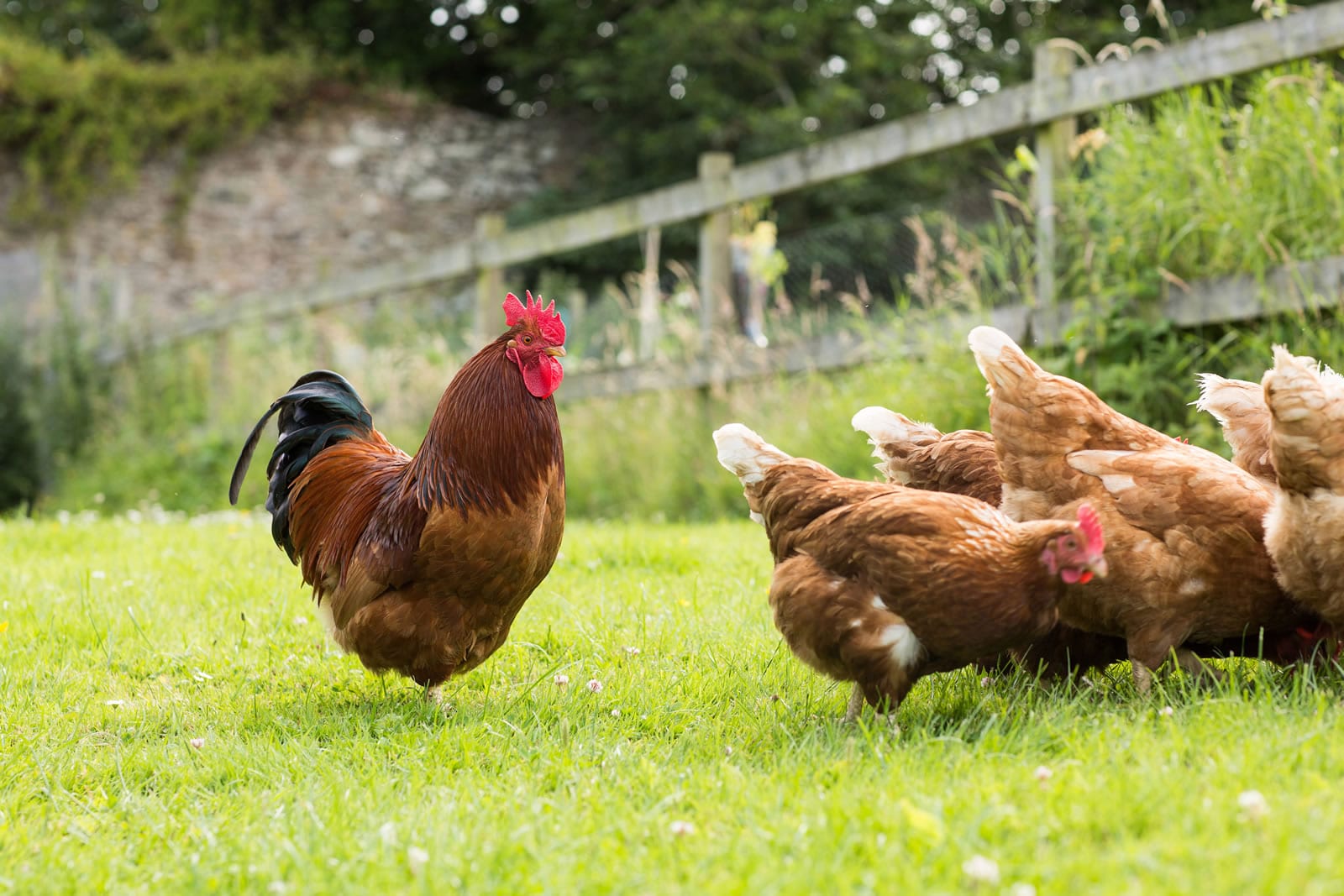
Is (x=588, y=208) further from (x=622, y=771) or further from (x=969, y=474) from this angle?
(x=622, y=771)

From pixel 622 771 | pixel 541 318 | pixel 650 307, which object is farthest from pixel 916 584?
pixel 650 307

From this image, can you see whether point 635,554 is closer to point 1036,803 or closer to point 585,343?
point 1036,803

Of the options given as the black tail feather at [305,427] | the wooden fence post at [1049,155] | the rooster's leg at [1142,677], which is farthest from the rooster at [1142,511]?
the wooden fence post at [1049,155]

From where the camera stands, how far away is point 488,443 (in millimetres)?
3531

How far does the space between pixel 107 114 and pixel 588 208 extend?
7415mm

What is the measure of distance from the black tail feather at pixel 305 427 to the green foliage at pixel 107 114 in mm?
16119

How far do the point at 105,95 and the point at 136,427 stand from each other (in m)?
7.59

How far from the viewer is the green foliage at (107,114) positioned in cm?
1808

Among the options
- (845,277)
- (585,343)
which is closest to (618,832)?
(585,343)

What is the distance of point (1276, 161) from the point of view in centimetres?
539

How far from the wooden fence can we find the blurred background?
0.06 metres

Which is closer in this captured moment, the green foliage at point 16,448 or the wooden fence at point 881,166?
the wooden fence at point 881,166

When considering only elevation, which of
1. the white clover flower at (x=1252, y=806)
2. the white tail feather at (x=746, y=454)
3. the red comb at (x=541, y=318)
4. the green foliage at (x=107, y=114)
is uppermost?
the green foliage at (x=107, y=114)

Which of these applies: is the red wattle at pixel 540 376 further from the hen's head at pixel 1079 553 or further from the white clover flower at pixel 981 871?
the white clover flower at pixel 981 871
